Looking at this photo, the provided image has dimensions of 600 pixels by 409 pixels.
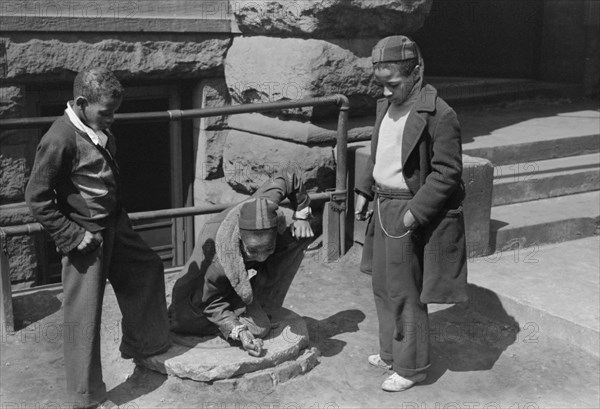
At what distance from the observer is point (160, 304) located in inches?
187

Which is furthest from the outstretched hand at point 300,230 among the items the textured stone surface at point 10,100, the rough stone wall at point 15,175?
the textured stone surface at point 10,100

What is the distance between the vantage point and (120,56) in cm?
663

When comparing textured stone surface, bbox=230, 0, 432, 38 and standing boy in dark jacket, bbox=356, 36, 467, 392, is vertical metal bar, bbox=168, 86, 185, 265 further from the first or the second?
standing boy in dark jacket, bbox=356, 36, 467, 392

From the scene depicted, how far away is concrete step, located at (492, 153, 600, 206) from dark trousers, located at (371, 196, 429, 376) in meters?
2.50

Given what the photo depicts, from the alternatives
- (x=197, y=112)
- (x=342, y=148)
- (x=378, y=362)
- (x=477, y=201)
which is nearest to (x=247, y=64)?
(x=342, y=148)

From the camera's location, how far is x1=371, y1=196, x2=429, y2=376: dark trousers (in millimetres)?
4680

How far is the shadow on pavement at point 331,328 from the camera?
17.1ft

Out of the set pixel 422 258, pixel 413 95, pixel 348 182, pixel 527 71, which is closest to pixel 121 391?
pixel 422 258

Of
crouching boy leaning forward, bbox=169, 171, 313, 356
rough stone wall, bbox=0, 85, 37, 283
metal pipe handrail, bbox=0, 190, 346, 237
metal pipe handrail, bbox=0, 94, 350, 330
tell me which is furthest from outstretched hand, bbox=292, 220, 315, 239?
rough stone wall, bbox=0, 85, 37, 283

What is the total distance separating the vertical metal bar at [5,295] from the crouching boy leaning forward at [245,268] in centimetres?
96

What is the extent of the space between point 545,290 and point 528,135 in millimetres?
2350

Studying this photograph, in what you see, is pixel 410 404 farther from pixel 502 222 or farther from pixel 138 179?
pixel 138 179

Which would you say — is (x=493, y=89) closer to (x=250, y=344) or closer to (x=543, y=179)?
(x=543, y=179)

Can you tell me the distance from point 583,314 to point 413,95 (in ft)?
5.88
